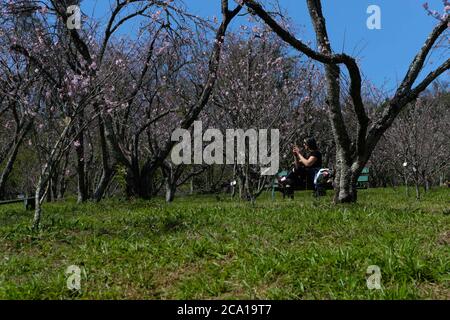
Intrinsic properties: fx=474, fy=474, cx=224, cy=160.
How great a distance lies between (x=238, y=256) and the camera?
4.56 m

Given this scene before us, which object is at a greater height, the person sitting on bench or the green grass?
the person sitting on bench

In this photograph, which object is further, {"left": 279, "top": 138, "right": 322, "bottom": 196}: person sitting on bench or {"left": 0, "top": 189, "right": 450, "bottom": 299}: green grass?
{"left": 279, "top": 138, "right": 322, "bottom": 196}: person sitting on bench

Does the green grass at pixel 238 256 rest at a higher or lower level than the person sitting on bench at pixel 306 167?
lower

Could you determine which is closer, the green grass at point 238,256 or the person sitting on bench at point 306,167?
the green grass at point 238,256

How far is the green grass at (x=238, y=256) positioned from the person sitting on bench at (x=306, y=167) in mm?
2089

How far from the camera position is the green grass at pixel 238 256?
3723mm

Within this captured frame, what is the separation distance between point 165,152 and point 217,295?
8721 mm

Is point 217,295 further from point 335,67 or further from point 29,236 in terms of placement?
point 335,67

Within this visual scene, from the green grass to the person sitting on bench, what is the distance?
6.85 ft

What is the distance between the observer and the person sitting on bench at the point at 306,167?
890 centimetres

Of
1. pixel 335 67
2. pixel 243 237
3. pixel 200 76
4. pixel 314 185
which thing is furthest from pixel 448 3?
pixel 200 76

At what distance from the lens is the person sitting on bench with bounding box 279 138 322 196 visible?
8898mm

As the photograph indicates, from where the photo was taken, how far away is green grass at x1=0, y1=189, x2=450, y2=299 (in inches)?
147

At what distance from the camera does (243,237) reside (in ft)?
Result: 17.6
